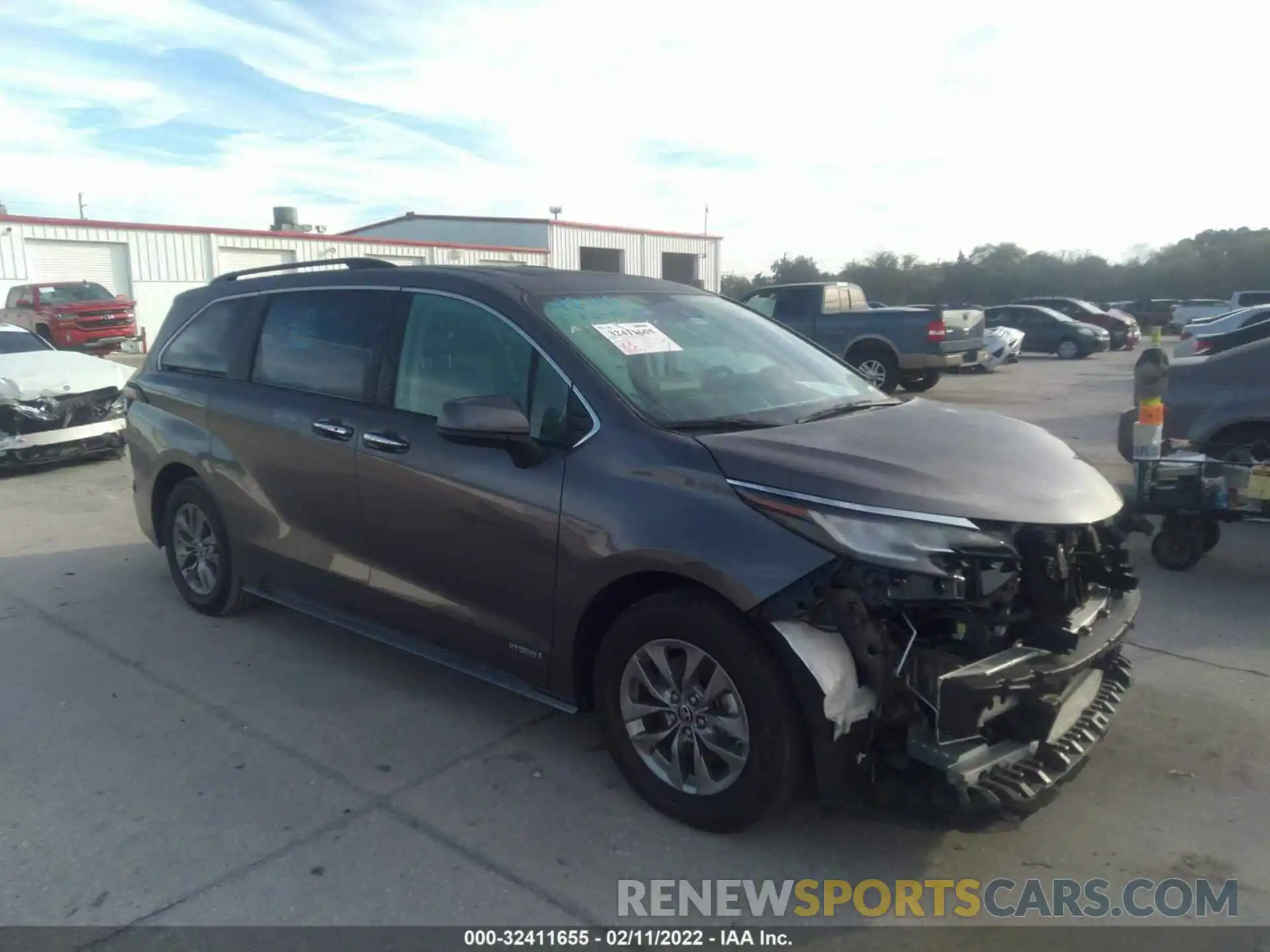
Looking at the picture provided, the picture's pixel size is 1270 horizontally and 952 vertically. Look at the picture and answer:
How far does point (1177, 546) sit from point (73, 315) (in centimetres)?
2402

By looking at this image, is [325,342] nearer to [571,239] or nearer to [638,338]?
[638,338]

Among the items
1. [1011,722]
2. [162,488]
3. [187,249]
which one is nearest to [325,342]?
[162,488]

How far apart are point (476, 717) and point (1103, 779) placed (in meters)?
2.52

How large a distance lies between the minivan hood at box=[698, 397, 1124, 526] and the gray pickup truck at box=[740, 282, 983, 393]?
12.1 meters

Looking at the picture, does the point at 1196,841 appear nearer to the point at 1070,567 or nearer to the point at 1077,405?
the point at 1070,567

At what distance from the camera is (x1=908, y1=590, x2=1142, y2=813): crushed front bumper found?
9.60ft

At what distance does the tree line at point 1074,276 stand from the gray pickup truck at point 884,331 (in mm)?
34021

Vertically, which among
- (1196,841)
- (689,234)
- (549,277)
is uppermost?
(689,234)

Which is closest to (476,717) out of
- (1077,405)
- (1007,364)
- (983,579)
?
(983,579)

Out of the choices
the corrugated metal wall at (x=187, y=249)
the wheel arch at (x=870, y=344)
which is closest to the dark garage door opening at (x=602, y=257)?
the corrugated metal wall at (x=187, y=249)

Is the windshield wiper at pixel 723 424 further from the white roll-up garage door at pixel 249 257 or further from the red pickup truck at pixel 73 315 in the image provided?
the white roll-up garage door at pixel 249 257

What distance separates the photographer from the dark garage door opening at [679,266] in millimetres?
42625

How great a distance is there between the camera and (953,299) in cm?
6075

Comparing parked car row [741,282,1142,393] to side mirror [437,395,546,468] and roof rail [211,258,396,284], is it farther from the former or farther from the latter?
side mirror [437,395,546,468]
